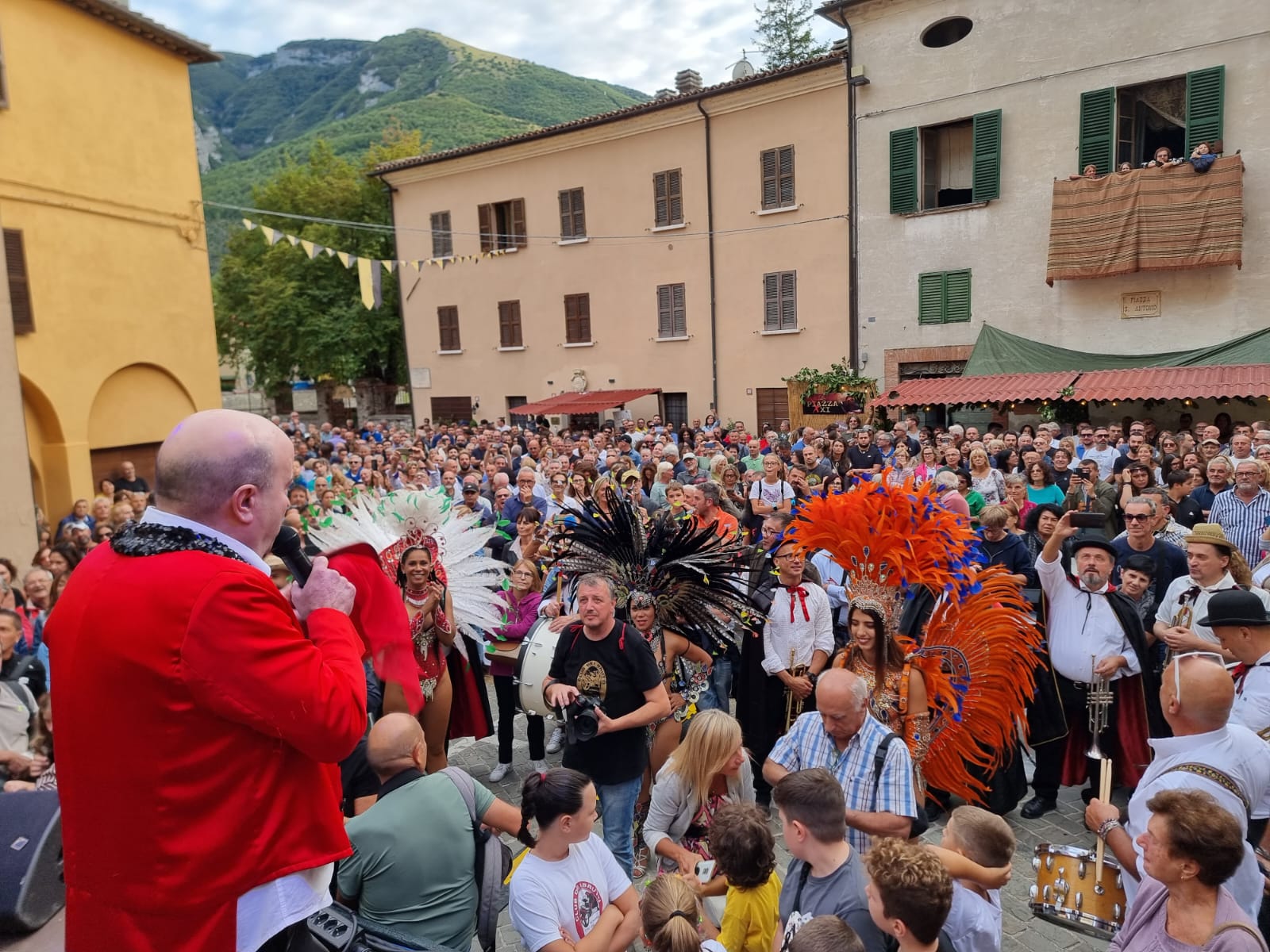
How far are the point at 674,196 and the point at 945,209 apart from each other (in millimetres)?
6990

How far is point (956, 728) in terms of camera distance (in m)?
4.66

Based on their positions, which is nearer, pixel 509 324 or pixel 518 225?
pixel 518 225

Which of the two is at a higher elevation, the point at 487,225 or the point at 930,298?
the point at 487,225

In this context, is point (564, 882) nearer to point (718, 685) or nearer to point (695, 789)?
point (695, 789)

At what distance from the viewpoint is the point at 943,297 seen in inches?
722

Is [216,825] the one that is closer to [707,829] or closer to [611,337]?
[707,829]

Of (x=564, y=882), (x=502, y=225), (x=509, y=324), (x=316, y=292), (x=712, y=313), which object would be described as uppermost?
(x=502, y=225)

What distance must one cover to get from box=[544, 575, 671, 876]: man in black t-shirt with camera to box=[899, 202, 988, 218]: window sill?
53.6 ft

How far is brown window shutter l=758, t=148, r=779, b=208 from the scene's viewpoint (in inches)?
799

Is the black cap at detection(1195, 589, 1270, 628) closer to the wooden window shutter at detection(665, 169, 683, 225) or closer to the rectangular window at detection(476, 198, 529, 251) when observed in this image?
the wooden window shutter at detection(665, 169, 683, 225)

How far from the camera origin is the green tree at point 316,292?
30859 millimetres

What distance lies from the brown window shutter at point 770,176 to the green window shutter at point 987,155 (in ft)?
15.0

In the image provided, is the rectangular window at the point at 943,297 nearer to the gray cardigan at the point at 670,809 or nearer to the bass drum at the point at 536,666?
the bass drum at the point at 536,666

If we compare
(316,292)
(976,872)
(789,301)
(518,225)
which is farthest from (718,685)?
(316,292)
